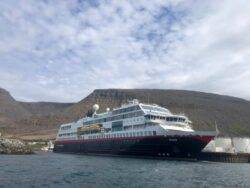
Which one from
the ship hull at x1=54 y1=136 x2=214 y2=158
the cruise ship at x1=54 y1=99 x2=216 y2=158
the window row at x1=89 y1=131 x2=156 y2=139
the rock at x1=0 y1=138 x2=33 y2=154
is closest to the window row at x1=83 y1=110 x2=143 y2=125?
the cruise ship at x1=54 y1=99 x2=216 y2=158

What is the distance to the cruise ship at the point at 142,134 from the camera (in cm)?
6969

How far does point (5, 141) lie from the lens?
100 metres

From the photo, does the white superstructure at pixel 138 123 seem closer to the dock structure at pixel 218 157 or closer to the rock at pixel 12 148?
the dock structure at pixel 218 157

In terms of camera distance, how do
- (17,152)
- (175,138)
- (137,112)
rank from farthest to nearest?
(17,152) → (137,112) → (175,138)

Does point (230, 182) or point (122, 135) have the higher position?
point (122, 135)

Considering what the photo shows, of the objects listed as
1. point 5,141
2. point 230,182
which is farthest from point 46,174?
point 5,141

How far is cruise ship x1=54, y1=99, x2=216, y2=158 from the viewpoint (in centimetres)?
6969

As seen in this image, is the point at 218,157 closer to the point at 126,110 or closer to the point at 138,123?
the point at 138,123

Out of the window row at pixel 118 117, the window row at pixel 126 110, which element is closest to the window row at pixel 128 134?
the window row at pixel 118 117

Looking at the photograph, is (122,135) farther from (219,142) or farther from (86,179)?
(86,179)

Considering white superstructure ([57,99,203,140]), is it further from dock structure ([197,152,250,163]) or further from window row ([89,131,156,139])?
dock structure ([197,152,250,163])

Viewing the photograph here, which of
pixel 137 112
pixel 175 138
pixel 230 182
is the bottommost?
pixel 230 182

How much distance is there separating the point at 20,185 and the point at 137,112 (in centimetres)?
4477

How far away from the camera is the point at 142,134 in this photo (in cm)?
7538
